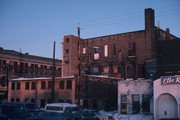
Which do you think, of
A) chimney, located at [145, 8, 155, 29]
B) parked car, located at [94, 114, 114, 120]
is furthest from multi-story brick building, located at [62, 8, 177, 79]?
parked car, located at [94, 114, 114, 120]

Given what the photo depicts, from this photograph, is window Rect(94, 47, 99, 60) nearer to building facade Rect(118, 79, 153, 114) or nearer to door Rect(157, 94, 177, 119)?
building facade Rect(118, 79, 153, 114)

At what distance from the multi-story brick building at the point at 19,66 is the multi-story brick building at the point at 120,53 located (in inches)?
546


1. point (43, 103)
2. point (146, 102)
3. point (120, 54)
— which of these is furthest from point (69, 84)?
point (120, 54)

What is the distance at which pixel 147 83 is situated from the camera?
33.9 metres

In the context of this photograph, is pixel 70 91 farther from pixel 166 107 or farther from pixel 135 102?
pixel 166 107

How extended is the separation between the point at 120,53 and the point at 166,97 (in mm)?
20298

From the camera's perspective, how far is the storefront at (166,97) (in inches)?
1123

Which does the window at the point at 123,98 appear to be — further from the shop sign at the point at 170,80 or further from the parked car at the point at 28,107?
the parked car at the point at 28,107

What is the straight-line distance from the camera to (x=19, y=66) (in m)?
60.4

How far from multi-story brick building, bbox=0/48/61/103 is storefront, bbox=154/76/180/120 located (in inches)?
1366

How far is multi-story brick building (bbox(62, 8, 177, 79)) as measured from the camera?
4519 centimetres

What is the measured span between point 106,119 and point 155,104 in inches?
297

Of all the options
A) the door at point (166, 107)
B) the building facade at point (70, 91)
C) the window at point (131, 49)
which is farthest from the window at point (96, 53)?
the door at point (166, 107)

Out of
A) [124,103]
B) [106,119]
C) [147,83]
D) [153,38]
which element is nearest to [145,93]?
[147,83]
